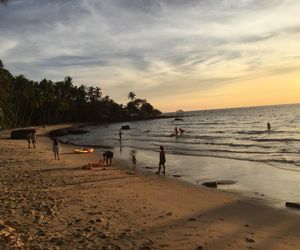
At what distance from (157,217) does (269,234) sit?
3.09 metres

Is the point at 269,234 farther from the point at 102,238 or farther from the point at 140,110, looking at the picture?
the point at 140,110

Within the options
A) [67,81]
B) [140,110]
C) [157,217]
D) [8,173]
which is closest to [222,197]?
[157,217]

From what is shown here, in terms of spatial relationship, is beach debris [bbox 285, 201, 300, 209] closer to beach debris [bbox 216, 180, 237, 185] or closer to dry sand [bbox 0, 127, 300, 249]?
dry sand [bbox 0, 127, 300, 249]

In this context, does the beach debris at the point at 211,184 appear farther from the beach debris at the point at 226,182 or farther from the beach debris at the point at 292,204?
the beach debris at the point at 292,204

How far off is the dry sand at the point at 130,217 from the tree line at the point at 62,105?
68522mm

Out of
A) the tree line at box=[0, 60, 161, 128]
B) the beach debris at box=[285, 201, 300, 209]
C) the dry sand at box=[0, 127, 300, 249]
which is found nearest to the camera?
the dry sand at box=[0, 127, 300, 249]

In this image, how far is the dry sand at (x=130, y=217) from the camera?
9.02 meters

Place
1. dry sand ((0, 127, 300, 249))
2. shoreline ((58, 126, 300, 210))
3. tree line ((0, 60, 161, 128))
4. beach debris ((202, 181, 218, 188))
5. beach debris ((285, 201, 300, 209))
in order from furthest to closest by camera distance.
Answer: tree line ((0, 60, 161, 128)) → beach debris ((202, 181, 218, 188)) → shoreline ((58, 126, 300, 210)) → beach debris ((285, 201, 300, 209)) → dry sand ((0, 127, 300, 249))

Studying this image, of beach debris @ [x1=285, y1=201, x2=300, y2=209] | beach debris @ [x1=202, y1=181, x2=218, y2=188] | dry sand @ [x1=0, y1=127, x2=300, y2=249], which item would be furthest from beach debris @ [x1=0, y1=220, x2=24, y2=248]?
beach debris @ [x1=202, y1=181, x2=218, y2=188]

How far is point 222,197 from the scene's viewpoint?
52.5ft

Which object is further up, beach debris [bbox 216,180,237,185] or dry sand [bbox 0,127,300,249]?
dry sand [bbox 0,127,300,249]

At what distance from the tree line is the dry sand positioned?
68522 mm

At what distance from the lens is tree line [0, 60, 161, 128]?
300 ft

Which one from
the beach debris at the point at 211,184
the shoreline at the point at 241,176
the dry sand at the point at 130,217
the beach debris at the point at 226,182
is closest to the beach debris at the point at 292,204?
the shoreline at the point at 241,176
